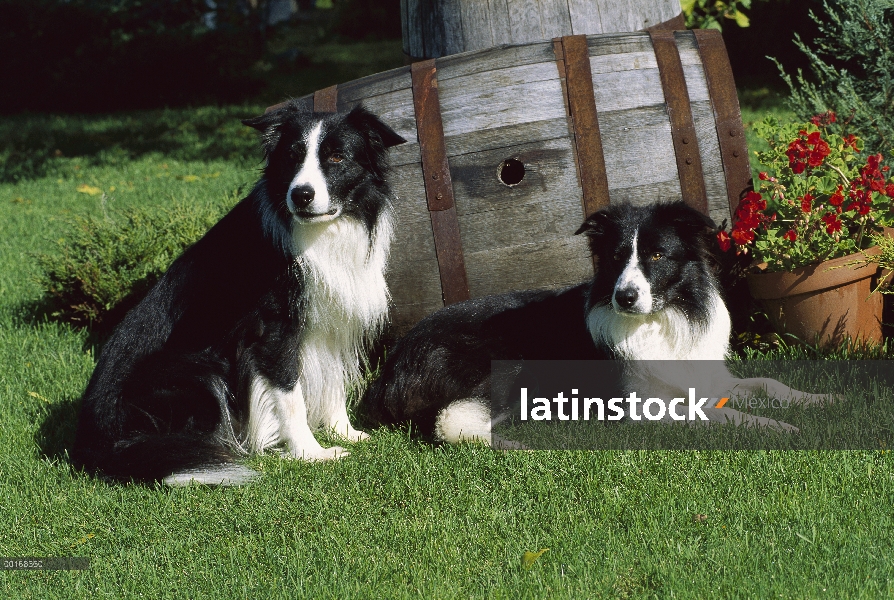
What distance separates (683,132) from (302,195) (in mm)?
2098

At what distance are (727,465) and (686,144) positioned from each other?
5.78 ft

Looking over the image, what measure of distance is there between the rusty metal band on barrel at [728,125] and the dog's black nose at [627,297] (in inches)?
46.8

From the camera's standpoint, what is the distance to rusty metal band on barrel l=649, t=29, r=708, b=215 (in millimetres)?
4570

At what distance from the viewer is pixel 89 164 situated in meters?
11.1

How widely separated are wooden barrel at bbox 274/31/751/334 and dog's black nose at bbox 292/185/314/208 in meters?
0.95

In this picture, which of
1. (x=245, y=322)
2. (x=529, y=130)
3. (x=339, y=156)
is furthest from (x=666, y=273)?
(x=245, y=322)

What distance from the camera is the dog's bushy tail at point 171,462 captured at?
3.87 metres

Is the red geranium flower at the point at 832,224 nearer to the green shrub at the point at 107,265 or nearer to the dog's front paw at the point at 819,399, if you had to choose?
the dog's front paw at the point at 819,399

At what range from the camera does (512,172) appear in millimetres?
4730

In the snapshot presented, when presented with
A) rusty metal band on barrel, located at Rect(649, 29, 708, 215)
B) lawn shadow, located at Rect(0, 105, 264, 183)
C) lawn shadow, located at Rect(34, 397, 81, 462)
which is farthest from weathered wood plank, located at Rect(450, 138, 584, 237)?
lawn shadow, located at Rect(0, 105, 264, 183)

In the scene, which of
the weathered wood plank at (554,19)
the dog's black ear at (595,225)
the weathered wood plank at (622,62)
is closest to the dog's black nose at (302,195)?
the dog's black ear at (595,225)

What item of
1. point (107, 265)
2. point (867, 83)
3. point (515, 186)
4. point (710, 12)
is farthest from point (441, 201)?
point (710, 12)

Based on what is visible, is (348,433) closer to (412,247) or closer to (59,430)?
(412,247)

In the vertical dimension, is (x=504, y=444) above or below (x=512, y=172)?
below
